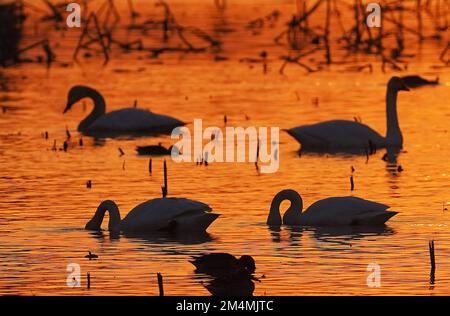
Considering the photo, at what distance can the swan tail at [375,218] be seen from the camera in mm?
13547

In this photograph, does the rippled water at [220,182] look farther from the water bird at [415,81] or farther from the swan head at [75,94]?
the swan head at [75,94]

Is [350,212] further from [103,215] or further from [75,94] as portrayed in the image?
[75,94]

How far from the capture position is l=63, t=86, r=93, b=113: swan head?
22516mm

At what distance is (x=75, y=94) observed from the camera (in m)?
22.7

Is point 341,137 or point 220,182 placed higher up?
point 341,137

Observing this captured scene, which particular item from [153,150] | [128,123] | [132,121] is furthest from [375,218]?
[128,123]

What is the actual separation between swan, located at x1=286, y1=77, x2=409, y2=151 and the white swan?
5570 millimetres

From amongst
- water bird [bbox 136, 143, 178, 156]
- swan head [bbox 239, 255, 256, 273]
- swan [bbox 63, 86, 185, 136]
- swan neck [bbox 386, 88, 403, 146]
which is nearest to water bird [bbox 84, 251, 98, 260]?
swan head [bbox 239, 255, 256, 273]

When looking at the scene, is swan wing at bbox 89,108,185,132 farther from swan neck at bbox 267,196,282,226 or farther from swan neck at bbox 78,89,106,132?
swan neck at bbox 267,196,282,226

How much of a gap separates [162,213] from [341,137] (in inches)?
235

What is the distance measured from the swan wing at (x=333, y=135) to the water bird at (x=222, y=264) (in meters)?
7.66

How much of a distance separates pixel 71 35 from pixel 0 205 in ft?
67.9

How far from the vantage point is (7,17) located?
33.8 meters
